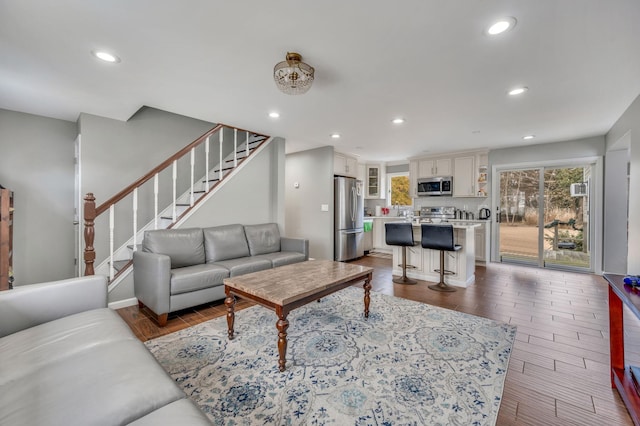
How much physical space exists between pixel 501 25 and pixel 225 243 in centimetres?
360

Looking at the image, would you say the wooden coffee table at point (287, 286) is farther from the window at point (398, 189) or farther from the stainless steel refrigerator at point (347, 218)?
the window at point (398, 189)

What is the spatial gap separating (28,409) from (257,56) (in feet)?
7.85

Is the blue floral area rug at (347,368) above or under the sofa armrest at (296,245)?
under

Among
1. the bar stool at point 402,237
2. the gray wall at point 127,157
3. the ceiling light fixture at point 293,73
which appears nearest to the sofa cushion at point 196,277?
the gray wall at point 127,157

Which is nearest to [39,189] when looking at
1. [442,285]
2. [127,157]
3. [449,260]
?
[127,157]

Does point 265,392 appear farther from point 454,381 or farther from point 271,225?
point 271,225

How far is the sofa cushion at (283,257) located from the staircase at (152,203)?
1.31 m

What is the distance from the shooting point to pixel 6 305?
158 centimetres

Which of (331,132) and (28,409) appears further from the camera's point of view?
(331,132)

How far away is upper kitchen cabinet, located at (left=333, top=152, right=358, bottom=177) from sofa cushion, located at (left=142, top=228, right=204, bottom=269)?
3.24 m

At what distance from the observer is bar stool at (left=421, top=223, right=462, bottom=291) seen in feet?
12.2

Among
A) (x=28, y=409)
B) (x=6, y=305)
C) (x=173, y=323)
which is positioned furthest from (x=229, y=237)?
(x=28, y=409)

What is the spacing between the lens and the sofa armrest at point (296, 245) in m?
4.22

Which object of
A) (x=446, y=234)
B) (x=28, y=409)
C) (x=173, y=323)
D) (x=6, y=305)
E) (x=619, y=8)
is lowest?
(x=173, y=323)
